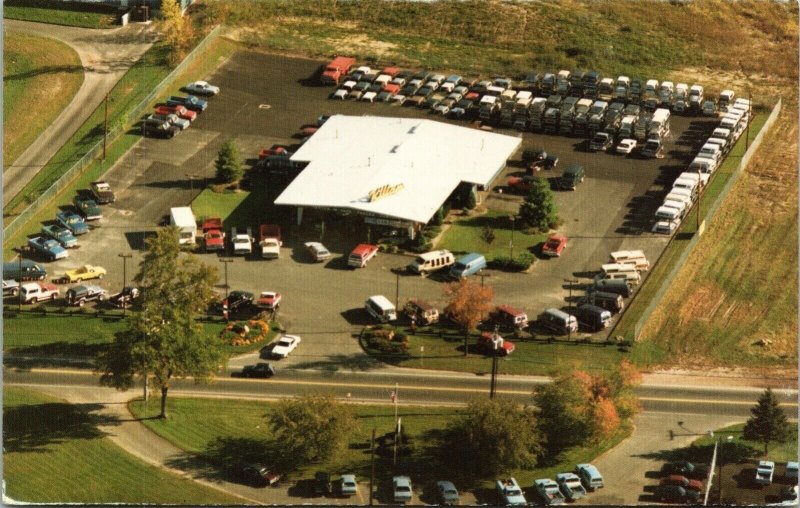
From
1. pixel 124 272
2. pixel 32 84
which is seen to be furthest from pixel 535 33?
pixel 124 272

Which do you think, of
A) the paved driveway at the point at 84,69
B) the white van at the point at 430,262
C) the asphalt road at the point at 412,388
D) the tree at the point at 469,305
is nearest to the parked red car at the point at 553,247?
the white van at the point at 430,262

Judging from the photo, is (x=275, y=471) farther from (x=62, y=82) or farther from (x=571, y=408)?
(x=62, y=82)

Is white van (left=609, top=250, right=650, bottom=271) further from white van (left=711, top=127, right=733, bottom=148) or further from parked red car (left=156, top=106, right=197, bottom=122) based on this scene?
parked red car (left=156, top=106, right=197, bottom=122)

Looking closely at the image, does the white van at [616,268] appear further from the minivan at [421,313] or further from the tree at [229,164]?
the tree at [229,164]

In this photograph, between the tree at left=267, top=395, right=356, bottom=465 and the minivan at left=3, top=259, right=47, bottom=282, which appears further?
the minivan at left=3, top=259, right=47, bottom=282

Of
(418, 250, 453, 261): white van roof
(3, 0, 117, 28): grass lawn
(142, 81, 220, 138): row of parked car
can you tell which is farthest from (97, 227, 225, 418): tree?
(3, 0, 117, 28): grass lawn
